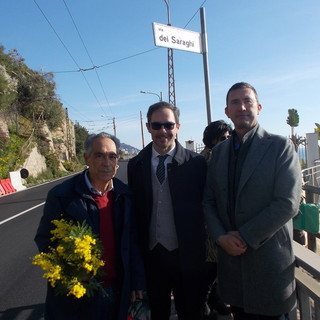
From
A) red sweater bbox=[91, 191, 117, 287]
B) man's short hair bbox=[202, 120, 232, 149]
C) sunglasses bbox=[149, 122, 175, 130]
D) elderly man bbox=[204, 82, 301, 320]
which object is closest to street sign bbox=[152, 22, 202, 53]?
man's short hair bbox=[202, 120, 232, 149]

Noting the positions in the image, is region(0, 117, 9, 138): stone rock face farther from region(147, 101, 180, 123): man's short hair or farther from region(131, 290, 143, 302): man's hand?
region(131, 290, 143, 302): man's hand

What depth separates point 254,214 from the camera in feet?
6.70

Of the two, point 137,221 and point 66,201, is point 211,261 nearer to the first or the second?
point 137,221

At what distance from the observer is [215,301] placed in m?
3.36

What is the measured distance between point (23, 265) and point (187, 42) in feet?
15.3

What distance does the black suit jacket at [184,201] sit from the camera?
242cm

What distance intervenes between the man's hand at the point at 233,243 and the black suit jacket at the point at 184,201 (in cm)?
37

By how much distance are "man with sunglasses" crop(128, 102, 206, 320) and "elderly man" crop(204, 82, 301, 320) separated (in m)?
0.24

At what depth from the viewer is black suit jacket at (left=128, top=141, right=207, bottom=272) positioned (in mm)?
2420

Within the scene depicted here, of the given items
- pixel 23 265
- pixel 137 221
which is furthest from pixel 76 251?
pixel 23 265

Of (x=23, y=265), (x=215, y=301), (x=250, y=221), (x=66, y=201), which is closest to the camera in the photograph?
(x=250, y=221)

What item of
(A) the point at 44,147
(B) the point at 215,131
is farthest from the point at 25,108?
(B) the point at 215,131

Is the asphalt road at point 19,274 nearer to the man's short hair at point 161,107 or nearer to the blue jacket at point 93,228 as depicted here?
the blue jacket at point 93,228

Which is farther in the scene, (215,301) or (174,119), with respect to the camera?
(215,301)
